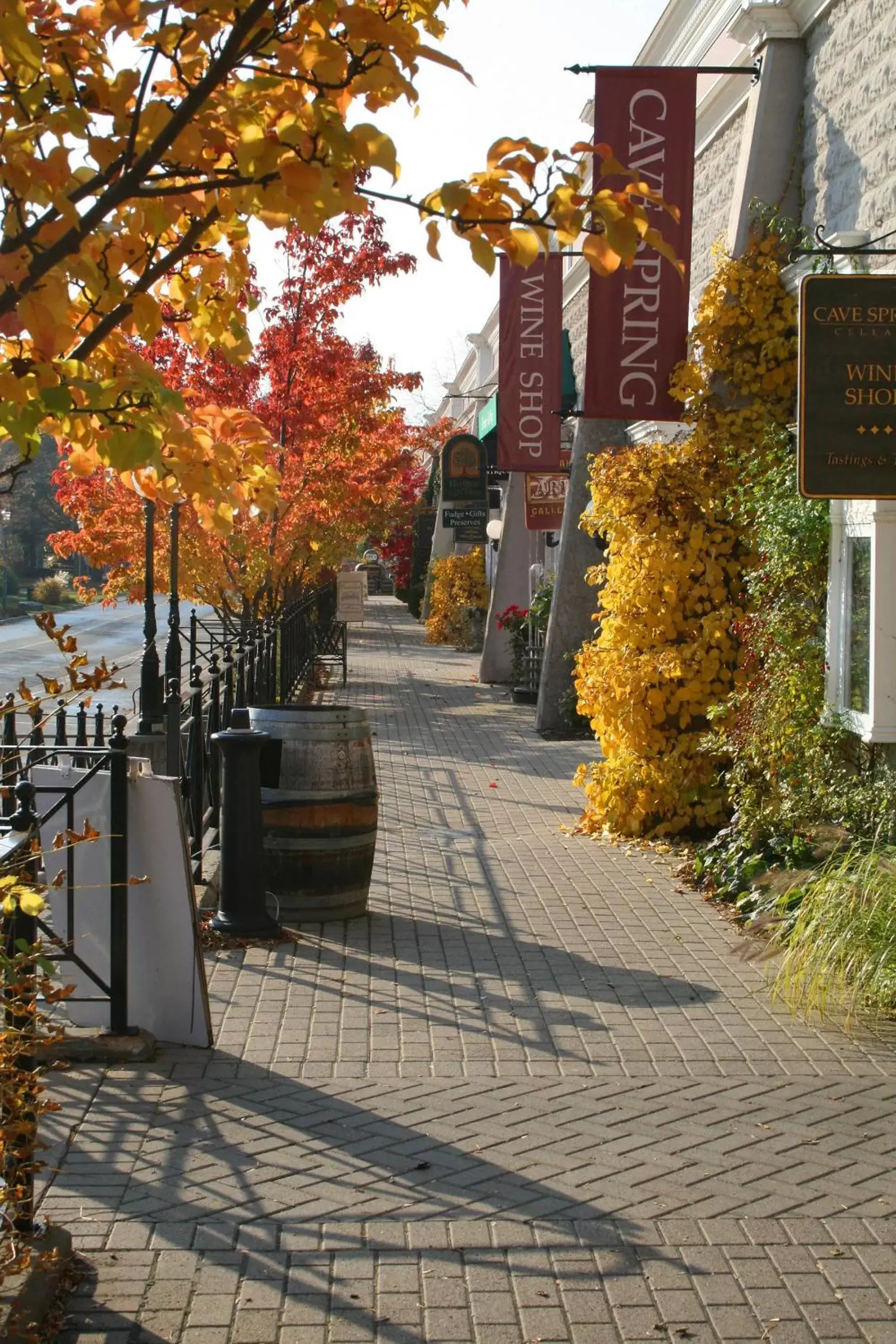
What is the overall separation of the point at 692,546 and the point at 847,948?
4.25 metres

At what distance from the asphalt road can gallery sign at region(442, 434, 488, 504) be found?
266 inches

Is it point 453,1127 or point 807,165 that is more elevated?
point 807,165

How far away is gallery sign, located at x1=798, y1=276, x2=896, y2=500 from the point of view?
7449 mm

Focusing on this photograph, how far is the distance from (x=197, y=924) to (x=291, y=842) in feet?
7.20

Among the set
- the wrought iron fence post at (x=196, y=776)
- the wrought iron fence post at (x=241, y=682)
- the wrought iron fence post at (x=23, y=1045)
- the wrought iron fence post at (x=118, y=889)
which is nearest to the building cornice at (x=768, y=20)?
the wrought iron fence post at (x=241, y=682)

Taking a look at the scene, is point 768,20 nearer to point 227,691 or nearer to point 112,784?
point 227,691

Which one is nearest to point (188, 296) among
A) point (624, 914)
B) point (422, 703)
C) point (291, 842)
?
point (291, 842)

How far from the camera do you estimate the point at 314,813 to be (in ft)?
26.6

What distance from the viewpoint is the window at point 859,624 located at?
8.08 metres

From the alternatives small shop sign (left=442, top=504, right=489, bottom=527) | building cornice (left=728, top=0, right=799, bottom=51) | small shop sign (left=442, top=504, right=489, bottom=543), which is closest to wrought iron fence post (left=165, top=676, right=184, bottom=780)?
building cornice (left=728, top=0, right=799, bottom=51)

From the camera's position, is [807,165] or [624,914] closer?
[624,914]

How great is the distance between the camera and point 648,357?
1105cm

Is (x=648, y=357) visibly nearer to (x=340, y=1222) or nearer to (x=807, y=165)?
(x=807, y=165)

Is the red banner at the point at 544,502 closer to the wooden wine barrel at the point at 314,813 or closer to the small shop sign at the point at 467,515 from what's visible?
the small shop sign at the point at 467,515
